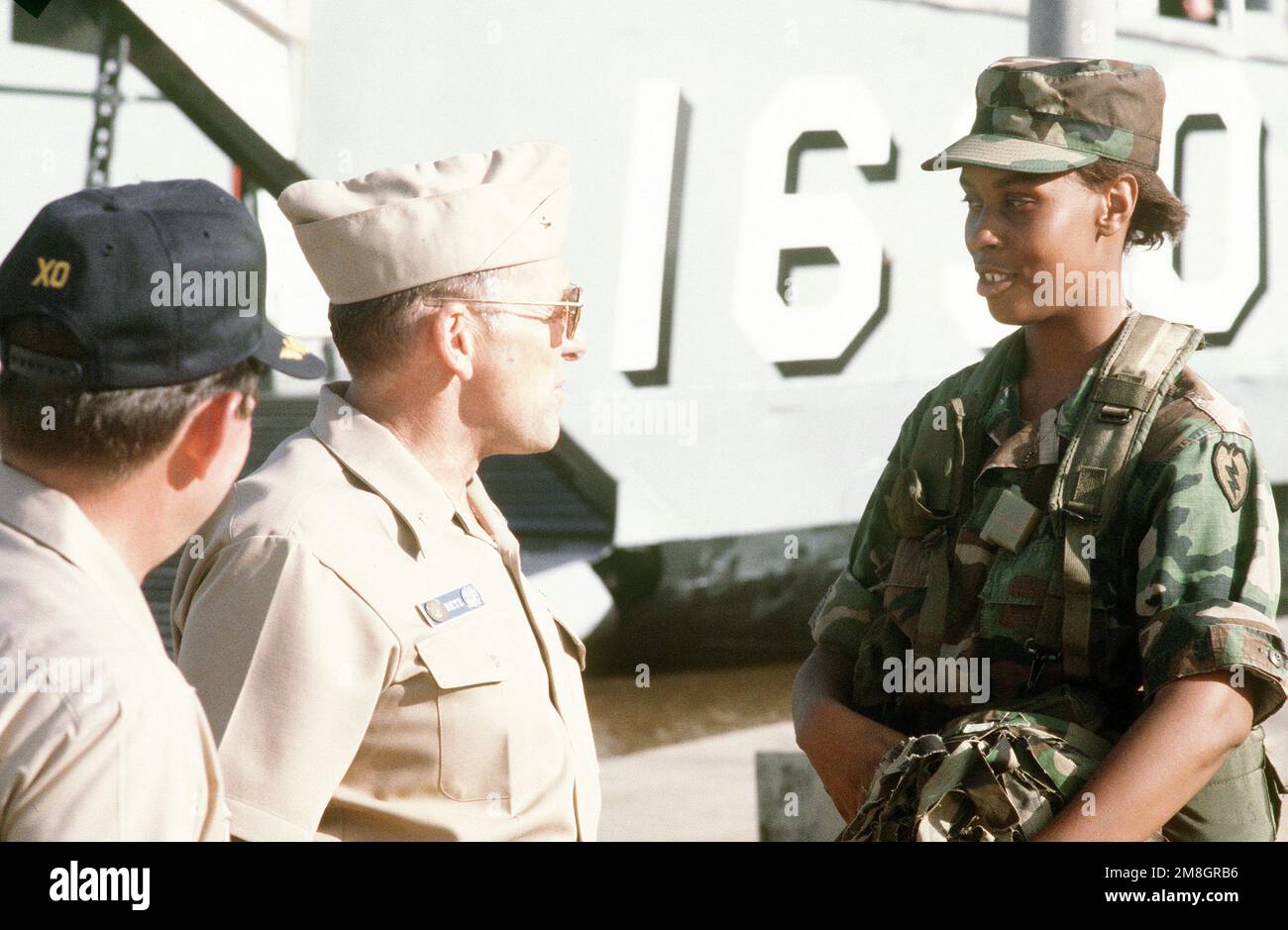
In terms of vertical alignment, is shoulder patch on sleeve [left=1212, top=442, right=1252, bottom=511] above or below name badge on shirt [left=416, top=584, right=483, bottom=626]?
above

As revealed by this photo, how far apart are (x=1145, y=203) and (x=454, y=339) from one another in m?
1.14

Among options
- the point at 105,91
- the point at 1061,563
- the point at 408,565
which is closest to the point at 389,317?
the point at 408,565

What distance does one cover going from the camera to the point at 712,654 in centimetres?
611

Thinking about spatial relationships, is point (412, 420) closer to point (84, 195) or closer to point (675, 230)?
point (84, 195)

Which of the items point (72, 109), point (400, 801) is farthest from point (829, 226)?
point (400, 801)

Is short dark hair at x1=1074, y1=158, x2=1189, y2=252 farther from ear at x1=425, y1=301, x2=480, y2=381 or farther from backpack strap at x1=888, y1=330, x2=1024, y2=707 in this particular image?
ear at x1=425, y1=301, x2=480, y2=381

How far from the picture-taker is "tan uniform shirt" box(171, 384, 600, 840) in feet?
5.75

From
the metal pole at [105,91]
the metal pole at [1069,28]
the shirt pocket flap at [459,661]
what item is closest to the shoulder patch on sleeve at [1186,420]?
the shirt pocket flap at [459,661]

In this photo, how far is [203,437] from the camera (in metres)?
1.45

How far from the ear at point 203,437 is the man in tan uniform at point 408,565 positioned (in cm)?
37

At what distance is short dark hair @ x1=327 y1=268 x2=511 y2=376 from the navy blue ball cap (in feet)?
1.80

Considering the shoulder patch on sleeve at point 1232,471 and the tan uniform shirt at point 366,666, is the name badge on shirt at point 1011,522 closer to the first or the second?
the shoulder patch on sleeve at point 1232,471

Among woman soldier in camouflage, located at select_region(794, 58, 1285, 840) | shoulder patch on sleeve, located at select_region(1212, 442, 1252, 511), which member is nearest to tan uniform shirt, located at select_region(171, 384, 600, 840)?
woman soldier in camouflage, located at select_region(794, 58, 1285, 840)

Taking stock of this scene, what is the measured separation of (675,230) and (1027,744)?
164 inches
